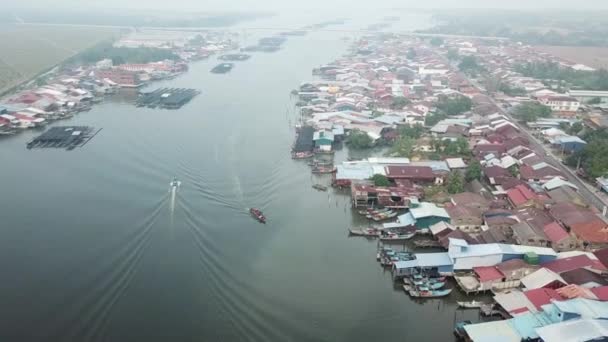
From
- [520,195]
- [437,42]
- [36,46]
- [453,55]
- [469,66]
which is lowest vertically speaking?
[437,42]

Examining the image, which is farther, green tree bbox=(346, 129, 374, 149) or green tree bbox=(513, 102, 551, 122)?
green tree bbox=(513, 102, 551, 122)

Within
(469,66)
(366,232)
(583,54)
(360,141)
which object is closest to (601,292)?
(366,232)

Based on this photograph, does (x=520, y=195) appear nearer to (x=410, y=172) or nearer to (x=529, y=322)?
(x=410, y=172)

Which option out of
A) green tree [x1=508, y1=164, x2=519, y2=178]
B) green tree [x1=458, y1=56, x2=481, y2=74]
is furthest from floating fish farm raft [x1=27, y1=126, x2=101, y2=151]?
green tree [x1=458, y1=56, x2=481, y2=74]

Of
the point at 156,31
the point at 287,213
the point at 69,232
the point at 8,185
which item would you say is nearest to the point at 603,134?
the point at 287,213

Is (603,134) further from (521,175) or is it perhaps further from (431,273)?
(431,273)

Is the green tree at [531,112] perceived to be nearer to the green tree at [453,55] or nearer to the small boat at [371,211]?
the small boat at [371,211]

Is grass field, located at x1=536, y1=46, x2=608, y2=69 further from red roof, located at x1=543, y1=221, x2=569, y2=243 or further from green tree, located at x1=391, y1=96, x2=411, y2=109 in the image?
red roof, located at x1=543, y1=221, x2=569, y2=243
